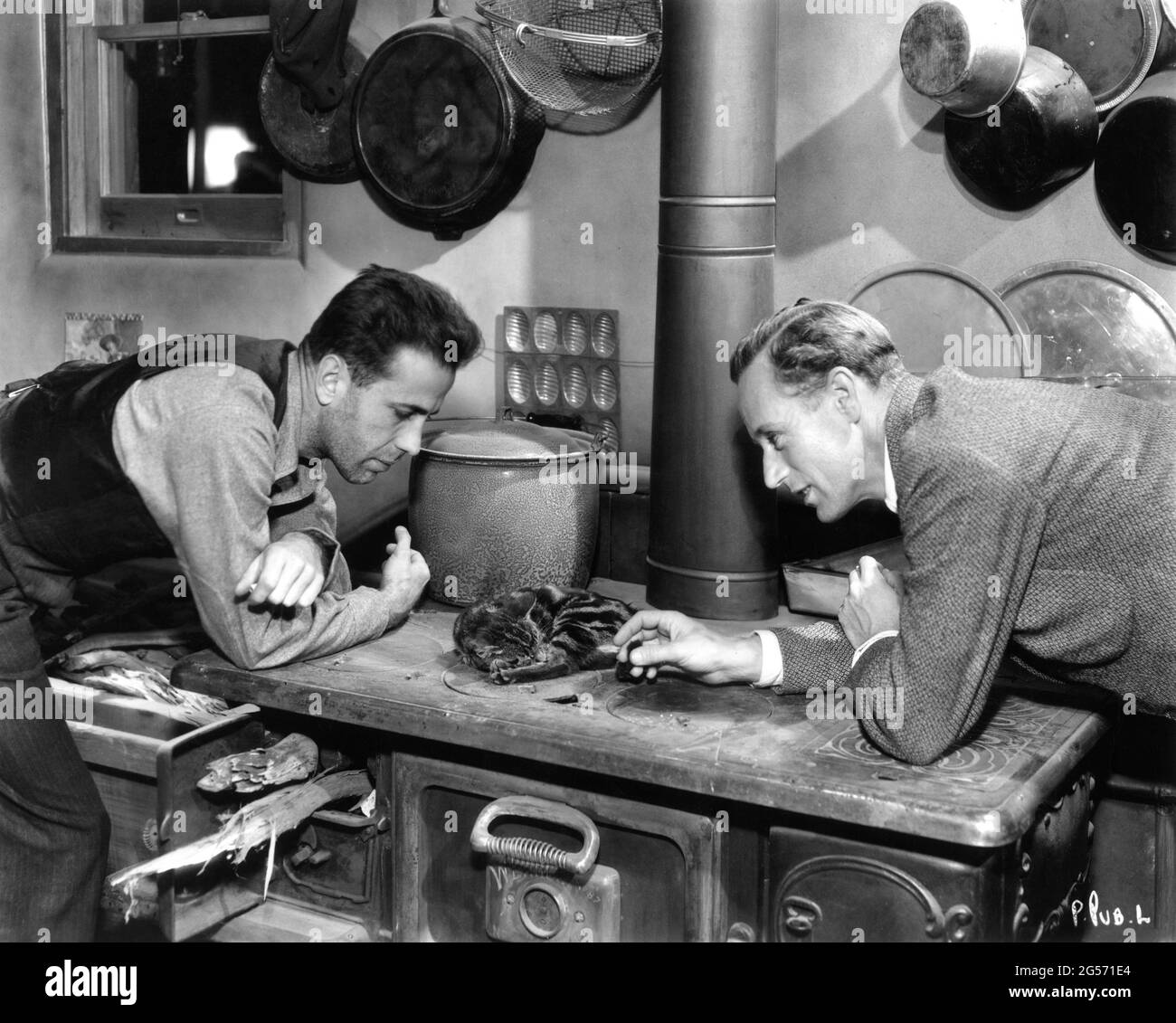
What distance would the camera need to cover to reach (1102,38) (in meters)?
2.79

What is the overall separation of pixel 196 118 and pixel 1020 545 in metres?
3.54

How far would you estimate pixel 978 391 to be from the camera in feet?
6.88

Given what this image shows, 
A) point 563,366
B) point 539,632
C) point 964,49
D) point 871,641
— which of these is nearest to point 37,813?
point 539,632

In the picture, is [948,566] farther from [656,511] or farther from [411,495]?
[411,495]

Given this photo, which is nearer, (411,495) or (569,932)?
(569,932)

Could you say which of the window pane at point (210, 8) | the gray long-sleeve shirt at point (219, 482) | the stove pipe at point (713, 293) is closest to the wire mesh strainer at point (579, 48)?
the stove pipe at point (713, 293)

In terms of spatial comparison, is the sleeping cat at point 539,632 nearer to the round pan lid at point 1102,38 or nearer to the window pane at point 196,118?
the round pan lid at point 1102,38

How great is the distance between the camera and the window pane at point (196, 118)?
14.4 ft

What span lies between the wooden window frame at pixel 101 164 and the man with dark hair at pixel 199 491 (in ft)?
6.72

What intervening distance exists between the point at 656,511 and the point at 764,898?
3.24 ft

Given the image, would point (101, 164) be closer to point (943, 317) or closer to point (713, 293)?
point (713, 293)

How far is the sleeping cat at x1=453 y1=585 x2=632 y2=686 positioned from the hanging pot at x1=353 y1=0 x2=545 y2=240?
4.62 feet

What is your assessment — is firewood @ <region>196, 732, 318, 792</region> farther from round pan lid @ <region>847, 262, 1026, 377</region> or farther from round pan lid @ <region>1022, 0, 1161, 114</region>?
round pan lid @ <region>1022, 0, 1161, 114</region>

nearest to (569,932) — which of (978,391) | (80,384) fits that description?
(978,391)
